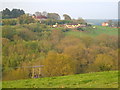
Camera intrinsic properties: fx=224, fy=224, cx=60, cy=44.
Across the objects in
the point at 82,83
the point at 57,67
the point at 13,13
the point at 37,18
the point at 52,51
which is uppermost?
the point at 13,13

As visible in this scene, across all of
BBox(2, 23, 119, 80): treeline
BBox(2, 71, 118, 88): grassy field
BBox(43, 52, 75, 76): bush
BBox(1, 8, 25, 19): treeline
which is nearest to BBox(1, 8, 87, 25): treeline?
BBox(1, 8, 25, 19): treeline

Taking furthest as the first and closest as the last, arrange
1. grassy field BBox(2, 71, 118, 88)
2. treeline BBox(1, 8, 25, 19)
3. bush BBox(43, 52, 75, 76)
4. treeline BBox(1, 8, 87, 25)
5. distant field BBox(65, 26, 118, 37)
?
1. treeline BBox(1, 8, 87, 25)
2. treeline BBox(1, 8, 25, 19)
3. distant field BBox(65, 26, 118, 37)
4. bush BBox(43, 52, 75, 76)
5. grassy field BBox(2, 71, 118, 88)

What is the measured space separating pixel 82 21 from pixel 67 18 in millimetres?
3976

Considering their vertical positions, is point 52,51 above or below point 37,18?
below

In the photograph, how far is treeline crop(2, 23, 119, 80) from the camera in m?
25.5

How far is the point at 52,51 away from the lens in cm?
3631

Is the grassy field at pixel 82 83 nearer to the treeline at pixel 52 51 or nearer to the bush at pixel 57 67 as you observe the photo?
the treeline at pixel 52 51

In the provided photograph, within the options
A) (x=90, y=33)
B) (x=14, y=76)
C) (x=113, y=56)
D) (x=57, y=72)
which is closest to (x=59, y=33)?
(x=90, y=33)

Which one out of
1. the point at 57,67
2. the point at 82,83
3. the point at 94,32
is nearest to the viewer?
the point at 82,83

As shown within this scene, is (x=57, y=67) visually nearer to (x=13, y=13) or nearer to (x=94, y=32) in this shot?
(x=94, y=32)

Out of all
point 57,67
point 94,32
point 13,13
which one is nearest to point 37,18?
point 13,13

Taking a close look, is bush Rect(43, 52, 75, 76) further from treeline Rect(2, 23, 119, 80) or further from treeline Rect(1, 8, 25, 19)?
treeline Rect(1, 8, 25, 19)

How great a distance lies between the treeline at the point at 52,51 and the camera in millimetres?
25531

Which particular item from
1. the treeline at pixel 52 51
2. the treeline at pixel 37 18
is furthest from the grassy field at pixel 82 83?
the treeline at pixel 37 18
